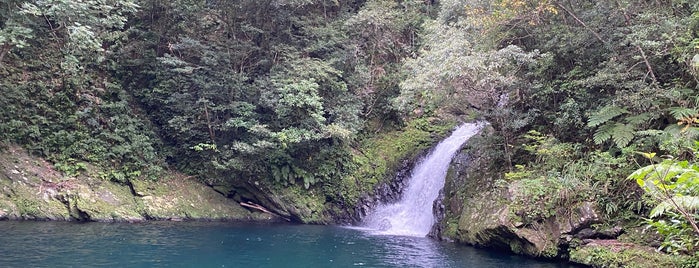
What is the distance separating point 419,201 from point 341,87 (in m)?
5.25

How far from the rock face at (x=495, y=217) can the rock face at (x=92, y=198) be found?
7508mm

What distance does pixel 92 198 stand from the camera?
15297 mm

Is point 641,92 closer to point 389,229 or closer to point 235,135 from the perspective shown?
point 389,229

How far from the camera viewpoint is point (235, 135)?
17953 millimetres

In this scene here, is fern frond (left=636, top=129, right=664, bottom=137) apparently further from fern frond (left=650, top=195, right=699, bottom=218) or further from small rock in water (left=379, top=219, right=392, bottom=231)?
small rock in water (left=379, top=219, right=392, bottom=231)

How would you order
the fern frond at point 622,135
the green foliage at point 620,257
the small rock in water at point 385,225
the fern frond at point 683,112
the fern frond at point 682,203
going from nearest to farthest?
the fern frond at point 682,203 → the green foliage at point 620,257 → the fern frond at point 683,112 → the fern frond at point 622,135 → the small rock in water at point 385,225

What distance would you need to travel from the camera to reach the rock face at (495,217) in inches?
419

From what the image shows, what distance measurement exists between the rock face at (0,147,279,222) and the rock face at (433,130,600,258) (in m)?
7.51

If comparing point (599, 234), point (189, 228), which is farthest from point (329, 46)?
point (599, 234)

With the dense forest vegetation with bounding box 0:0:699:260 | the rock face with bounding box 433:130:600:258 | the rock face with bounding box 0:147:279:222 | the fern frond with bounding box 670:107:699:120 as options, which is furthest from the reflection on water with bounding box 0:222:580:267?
the fern frond with bounding box 670:107:699:120

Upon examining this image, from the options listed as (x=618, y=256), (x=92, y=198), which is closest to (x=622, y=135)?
(x=618, y=256)

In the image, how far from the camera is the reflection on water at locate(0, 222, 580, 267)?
9.99 metres

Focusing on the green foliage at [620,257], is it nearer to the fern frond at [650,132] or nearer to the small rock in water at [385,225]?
the fern frond at [650,132]

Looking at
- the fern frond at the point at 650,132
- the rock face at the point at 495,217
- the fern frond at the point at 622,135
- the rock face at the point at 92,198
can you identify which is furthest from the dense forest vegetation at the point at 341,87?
the rock face at the point at 92,198
